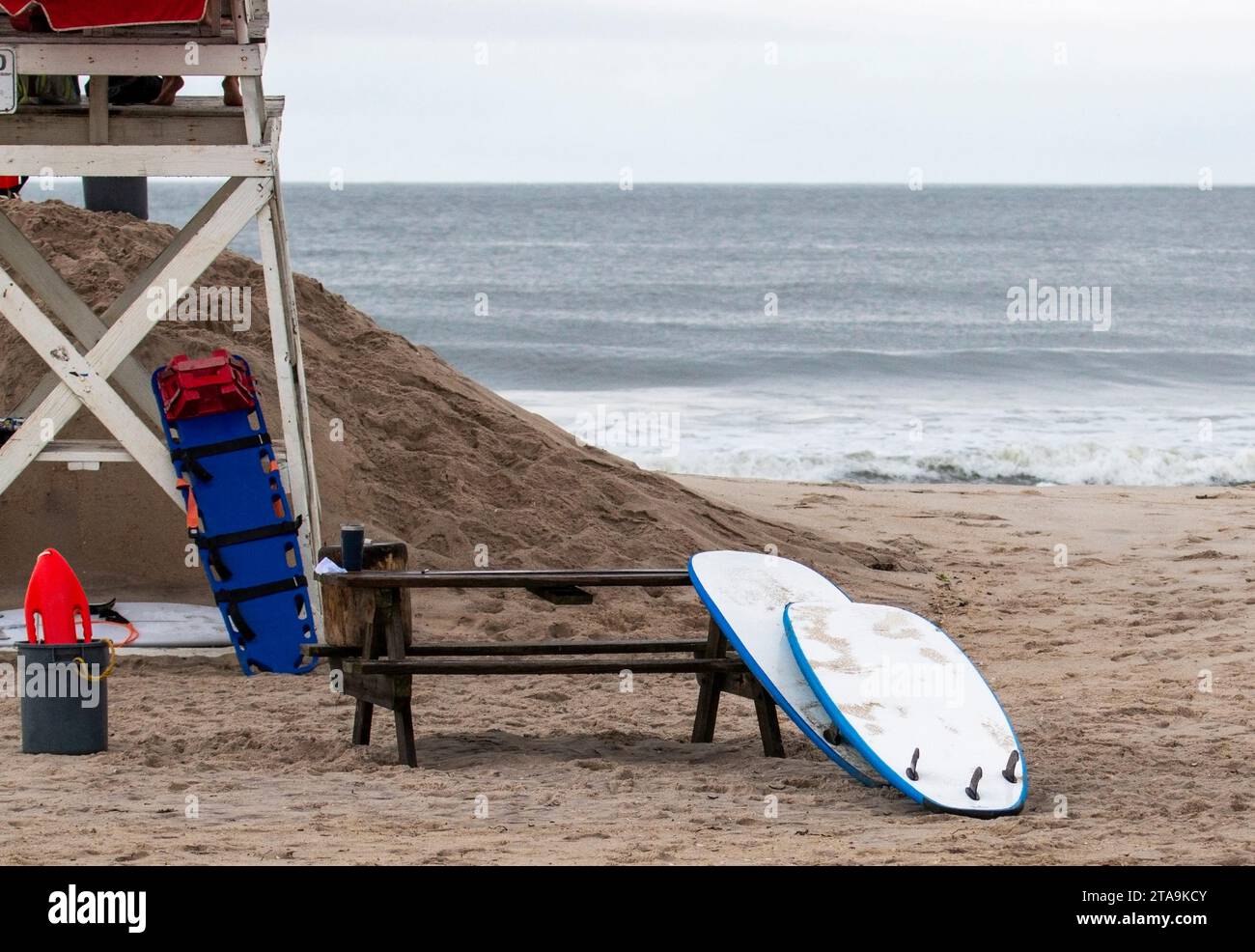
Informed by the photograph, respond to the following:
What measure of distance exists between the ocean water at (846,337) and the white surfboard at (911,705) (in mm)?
9624

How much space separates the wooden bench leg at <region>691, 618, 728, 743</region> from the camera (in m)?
5.97

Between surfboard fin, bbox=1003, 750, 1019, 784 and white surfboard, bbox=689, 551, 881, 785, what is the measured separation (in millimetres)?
442

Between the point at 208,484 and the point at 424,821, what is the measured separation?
3224mm

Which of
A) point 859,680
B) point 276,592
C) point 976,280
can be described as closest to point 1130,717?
point 859,680

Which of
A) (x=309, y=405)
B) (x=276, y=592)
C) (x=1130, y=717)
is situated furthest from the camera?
(x=309, y=405)

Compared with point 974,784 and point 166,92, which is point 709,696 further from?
point 166,92

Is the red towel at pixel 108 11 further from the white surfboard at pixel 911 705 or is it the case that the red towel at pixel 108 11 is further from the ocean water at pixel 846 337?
the ocean water at pixel 846 337

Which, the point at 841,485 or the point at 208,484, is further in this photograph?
the point at 841,485

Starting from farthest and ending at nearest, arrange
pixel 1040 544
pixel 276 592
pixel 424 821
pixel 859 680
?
pixel 1040 544
pixel 276 592
pixel 859 680
pixel 424 821

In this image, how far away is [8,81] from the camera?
6.80m

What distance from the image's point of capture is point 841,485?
13.5m
